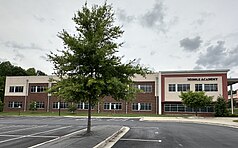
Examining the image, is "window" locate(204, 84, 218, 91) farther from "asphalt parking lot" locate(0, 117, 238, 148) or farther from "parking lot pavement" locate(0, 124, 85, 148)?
"parking lot pavement" locate(0, 124, 85, 148)

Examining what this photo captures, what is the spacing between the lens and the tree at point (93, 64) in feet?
50.6

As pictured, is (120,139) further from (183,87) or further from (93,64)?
(183,87)

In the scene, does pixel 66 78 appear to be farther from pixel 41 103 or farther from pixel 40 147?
pixel 41 103

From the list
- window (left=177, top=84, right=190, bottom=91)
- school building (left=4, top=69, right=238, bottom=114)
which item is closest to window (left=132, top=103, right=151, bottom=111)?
school building (left=4, top=69, right=238, bottom=114)

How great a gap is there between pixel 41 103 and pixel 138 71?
48.4m

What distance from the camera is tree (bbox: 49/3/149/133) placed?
1542cm

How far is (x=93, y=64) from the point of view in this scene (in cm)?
1620

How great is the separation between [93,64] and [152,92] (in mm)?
39938

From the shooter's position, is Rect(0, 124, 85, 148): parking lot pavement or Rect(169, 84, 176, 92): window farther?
Rect(169, 84, 176, 92): window

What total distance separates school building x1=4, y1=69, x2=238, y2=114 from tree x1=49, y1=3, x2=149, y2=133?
31.4 metres

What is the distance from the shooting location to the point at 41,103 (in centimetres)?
6097

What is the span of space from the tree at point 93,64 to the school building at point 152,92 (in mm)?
31422

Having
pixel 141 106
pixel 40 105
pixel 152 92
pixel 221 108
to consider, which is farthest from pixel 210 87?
pixel 40 105

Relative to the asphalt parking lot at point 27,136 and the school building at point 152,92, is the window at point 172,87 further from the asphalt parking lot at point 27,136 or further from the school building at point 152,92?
the asphalt parking lot at point 27,136
